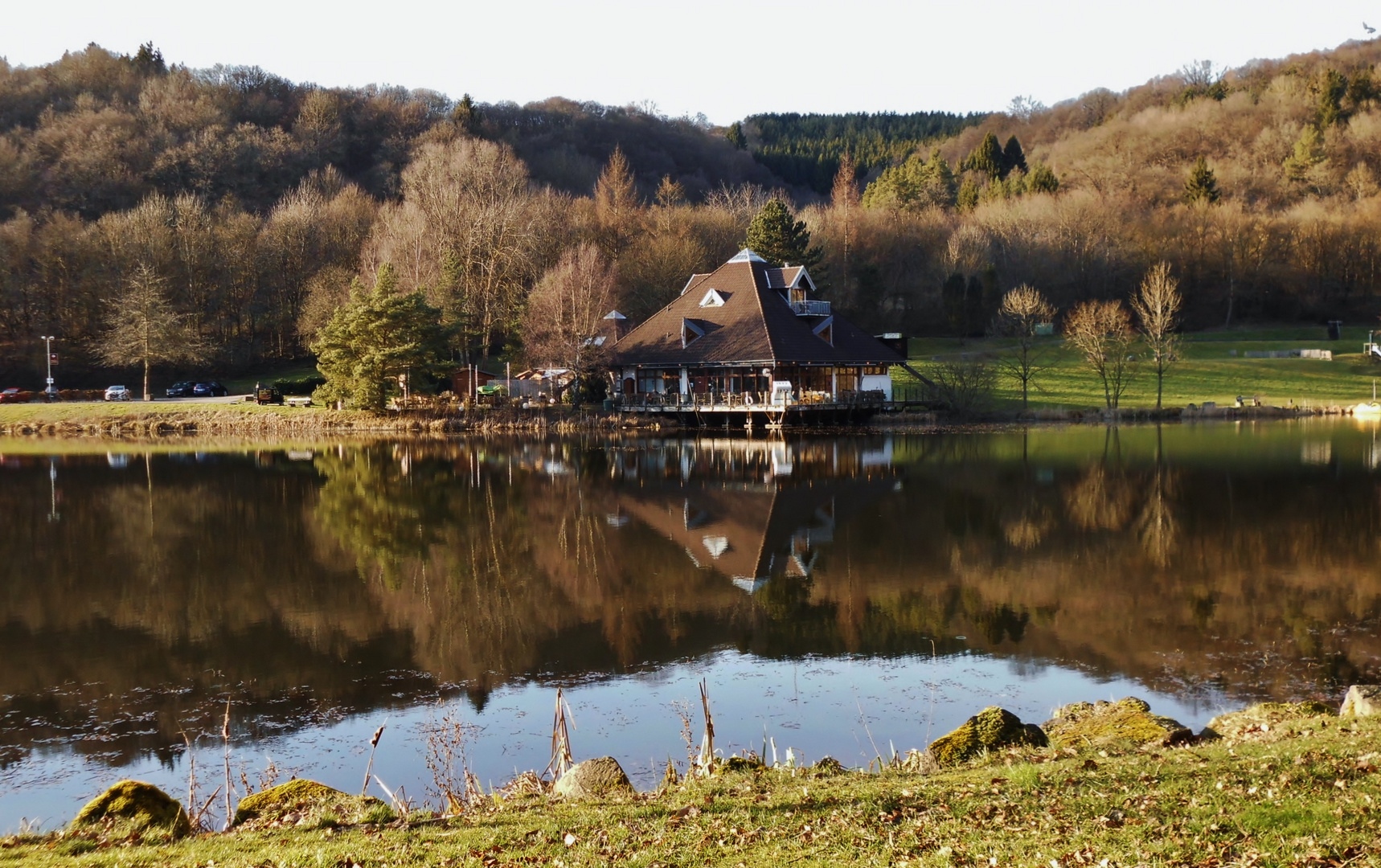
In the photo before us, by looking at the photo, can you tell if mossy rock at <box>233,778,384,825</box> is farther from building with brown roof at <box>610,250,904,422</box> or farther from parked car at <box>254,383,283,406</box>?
parked car at <box>254,383,283,406</box>

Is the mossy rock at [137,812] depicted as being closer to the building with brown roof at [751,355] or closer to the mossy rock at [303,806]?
the mossy rock at [303,806]

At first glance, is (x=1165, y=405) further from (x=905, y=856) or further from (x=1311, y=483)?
(x=905, y=856)

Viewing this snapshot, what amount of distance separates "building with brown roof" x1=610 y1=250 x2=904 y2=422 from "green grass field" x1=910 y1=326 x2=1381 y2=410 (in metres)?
6.70

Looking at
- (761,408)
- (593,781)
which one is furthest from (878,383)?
(593,781)

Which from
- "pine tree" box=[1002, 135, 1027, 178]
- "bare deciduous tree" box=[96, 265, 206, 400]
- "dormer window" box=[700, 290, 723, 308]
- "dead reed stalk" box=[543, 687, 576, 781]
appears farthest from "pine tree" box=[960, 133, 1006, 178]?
"dead reed stalk" box=[543, 687, 576, 781]

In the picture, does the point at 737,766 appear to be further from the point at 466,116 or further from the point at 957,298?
the point at 466,116

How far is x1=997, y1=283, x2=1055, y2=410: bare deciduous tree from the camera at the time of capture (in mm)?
48625

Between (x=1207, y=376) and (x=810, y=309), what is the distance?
22.0 metres

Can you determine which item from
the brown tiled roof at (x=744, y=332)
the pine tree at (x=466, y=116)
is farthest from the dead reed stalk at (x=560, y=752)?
the pine tree at (x=466, y=116)

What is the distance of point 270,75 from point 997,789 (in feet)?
321

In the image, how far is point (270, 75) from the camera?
90.9 meters

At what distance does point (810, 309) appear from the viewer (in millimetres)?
48438

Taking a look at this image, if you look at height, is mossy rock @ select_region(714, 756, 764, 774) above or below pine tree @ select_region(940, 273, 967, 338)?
below

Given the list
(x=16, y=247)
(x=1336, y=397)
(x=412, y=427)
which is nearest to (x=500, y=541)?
(x=412, y=427)
